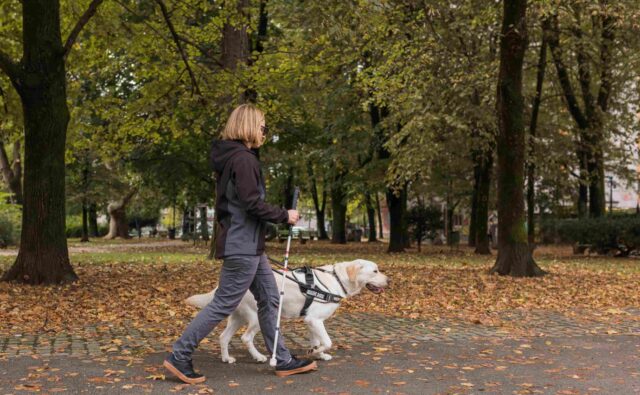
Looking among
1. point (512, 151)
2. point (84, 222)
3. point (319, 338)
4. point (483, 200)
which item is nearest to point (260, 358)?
point (319, 338)

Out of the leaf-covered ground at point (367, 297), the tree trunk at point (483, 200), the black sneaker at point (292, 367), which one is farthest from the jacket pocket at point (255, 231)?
the tree trunk at point (483, 200)

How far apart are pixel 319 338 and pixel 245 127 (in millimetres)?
2014

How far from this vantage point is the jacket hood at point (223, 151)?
224 inches

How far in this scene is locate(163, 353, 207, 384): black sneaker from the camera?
5.47 meters

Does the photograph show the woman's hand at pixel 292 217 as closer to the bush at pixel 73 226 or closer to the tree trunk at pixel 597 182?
the tree trunk at pixel 597 182

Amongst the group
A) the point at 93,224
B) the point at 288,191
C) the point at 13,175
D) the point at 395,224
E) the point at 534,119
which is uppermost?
the point at 534,119

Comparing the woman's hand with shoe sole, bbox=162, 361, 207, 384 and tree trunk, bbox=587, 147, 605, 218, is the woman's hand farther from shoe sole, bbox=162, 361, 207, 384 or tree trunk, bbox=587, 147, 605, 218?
tree trunk, bbox=587, 147, 605, 218

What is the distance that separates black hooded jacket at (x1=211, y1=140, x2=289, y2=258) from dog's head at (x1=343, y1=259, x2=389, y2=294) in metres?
1.05

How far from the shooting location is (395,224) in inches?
1091

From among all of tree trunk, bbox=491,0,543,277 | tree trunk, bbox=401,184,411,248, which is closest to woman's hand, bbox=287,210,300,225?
tree trunk, bbox=491,0,543,277

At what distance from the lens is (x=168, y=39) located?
17062 millimetres

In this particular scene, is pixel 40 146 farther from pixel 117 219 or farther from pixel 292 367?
pixel 117 219

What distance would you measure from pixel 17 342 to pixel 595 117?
23332 mm

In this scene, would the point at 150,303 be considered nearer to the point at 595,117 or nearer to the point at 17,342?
the point at 17,342
